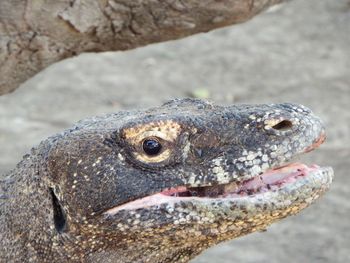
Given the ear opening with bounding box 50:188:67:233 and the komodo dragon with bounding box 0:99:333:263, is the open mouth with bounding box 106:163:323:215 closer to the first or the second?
the komodo dragon with bounding box 0:99:333:263

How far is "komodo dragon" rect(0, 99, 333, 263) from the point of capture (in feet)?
13.9

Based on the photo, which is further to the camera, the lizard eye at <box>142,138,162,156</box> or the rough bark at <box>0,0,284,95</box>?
the rough bark at <box>0,0,284,95</box>

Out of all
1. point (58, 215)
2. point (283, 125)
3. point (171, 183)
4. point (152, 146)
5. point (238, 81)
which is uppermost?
point (283, 125)

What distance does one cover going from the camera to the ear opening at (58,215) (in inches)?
174

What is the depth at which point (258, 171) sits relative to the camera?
13.8 feet

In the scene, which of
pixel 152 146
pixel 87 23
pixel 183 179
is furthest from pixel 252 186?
pixel 87 23

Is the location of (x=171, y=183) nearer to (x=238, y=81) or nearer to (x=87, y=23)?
(x=87, y=23)

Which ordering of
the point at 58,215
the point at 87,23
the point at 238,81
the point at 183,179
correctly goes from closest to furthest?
1. the point at 183,179
2. the point at 58,215
3. the point at 87,23
4. the point at 238,81

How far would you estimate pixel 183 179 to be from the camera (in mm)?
4270

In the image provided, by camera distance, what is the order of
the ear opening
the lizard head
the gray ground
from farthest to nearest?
the gray ground → the ear opening → the lizard head

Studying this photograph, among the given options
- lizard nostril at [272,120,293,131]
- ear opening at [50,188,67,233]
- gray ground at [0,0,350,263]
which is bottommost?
gray ground at [0,0,350,263]

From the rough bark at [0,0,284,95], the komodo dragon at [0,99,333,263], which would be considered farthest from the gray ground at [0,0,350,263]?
the komodo dragon at [0,99,333,263]

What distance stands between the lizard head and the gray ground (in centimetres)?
486

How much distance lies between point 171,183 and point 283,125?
1.73ft
